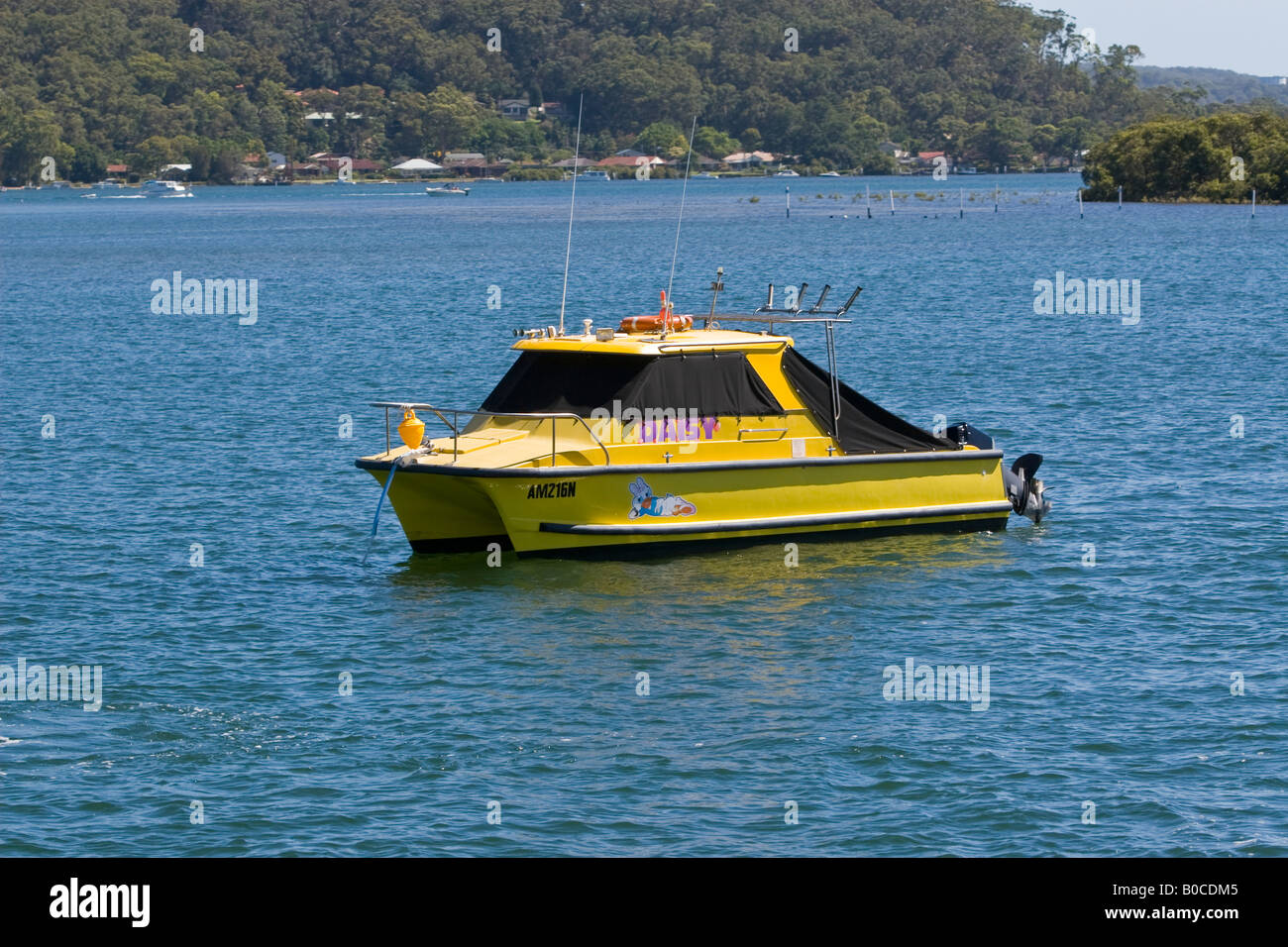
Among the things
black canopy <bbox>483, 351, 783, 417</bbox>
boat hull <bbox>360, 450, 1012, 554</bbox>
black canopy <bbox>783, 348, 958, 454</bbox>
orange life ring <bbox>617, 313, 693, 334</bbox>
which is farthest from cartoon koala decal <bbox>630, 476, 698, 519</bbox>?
orange life ring <bbox>617, 313, 693, 334</bbox>

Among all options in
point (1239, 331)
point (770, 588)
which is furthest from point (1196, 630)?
point (1239, 331)

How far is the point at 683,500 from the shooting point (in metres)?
23.9

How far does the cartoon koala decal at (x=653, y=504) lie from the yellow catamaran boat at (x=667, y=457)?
2 cm

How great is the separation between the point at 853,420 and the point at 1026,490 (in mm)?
3425

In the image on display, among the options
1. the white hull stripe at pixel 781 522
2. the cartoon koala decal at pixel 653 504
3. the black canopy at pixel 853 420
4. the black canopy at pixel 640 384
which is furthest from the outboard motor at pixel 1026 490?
the cartoon koala decal at pixel 653 504

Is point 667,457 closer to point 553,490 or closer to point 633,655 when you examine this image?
point 553,490

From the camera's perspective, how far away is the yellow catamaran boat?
23.5 meters

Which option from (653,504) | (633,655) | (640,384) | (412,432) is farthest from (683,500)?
(633,655)

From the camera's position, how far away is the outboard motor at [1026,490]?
26922 millimetres

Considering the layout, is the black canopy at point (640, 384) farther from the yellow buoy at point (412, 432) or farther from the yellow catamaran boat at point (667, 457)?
the yellow buoy at point (412, 432)

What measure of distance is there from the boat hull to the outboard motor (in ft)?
3.89

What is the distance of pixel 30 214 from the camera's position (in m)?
192
